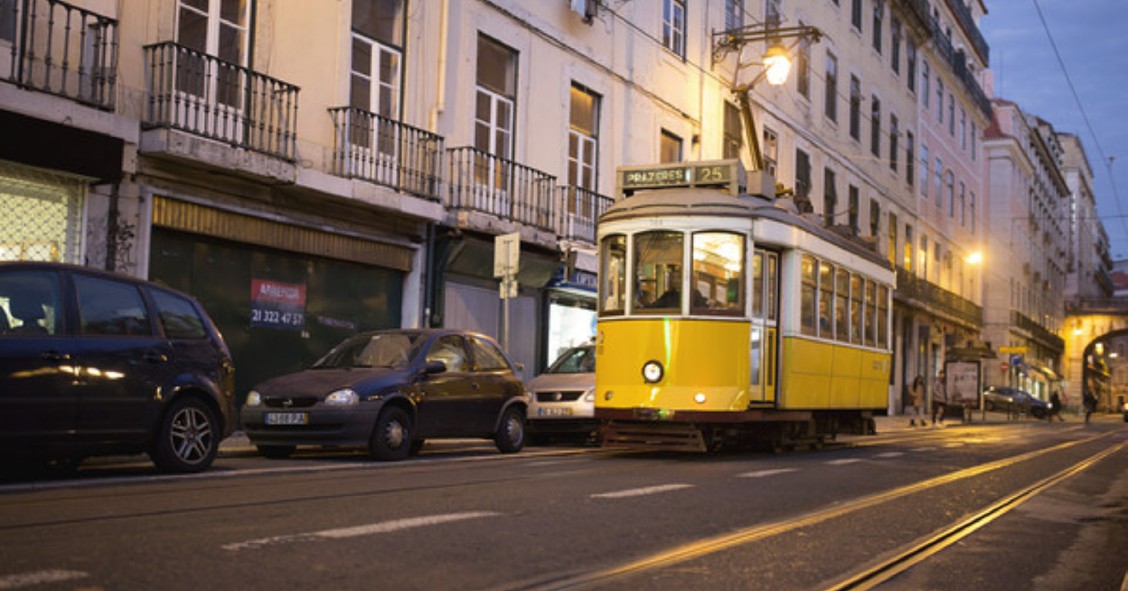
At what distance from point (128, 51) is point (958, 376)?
34.6 m

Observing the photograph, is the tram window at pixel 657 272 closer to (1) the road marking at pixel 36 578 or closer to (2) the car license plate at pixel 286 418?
(2) the car license plate at pixel 286 418

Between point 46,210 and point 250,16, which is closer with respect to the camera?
point 46,210

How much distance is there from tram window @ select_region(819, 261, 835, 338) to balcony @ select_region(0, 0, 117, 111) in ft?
31.4

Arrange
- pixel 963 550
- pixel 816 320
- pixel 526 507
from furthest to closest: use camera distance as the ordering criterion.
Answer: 1. pixel 816 320
2. pixel 526 507
3. pixel 963 550

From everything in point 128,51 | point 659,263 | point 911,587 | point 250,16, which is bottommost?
point 911,587

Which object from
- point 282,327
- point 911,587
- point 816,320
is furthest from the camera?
point 282,327

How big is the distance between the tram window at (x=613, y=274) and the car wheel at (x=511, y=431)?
1.73 metres

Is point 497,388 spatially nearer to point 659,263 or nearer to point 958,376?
point 659,263

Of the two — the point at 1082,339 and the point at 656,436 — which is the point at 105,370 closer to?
the point at 656,436

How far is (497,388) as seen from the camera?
Answer: 48.5ft

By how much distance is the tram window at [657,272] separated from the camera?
1464 centimetres

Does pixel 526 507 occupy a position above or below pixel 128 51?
below

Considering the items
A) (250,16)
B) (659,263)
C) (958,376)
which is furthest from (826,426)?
(958,376)

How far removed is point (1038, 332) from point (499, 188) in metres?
64.5
